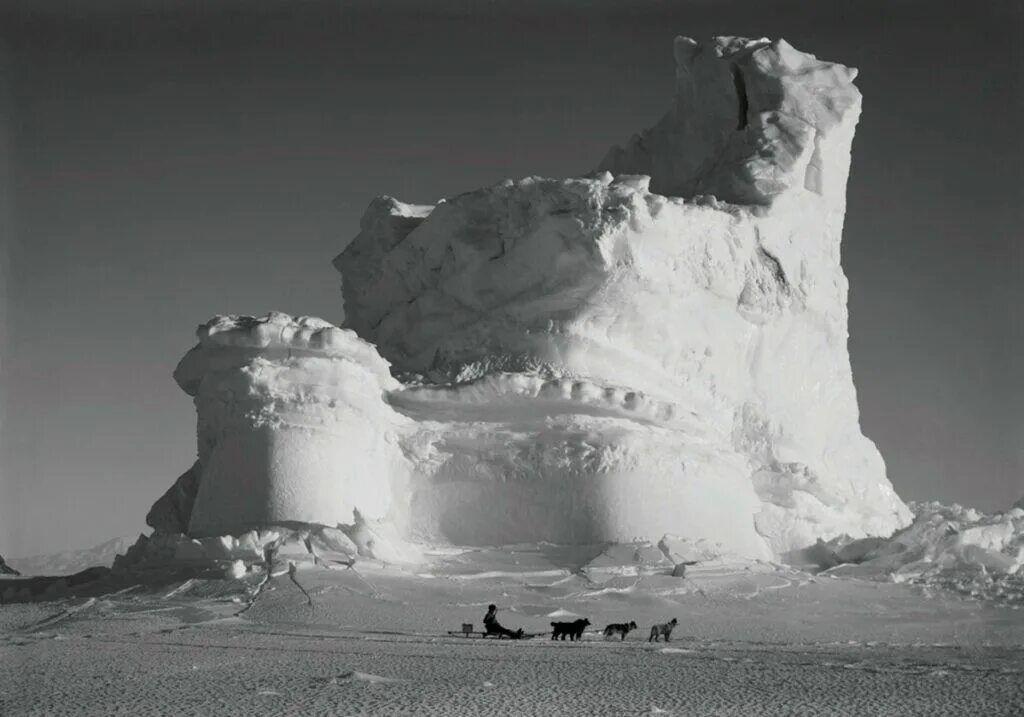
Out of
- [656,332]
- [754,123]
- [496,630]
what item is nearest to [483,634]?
[496,630]

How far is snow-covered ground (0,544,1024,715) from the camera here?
32.7 ft

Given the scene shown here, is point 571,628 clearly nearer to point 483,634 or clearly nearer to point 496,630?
point 496,630

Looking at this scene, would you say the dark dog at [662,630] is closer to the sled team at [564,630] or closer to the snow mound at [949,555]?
the sled team at [564,630]

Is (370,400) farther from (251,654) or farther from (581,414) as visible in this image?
(251,654)

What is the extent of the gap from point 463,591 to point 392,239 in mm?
10561

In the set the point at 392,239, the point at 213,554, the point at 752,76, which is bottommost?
the point at 213,554

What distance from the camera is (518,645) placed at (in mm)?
13656

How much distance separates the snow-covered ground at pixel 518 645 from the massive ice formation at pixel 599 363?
156cm

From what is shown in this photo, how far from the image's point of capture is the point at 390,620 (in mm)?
15977

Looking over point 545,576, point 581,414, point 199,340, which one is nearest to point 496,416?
point 581,414

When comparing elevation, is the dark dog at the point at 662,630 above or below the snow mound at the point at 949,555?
below

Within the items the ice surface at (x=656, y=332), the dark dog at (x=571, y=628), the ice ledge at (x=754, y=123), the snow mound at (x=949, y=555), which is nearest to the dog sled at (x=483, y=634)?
the dark dog at (x=571, y=628)

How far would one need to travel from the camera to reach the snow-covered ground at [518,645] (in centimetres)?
997

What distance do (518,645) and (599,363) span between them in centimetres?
1054
